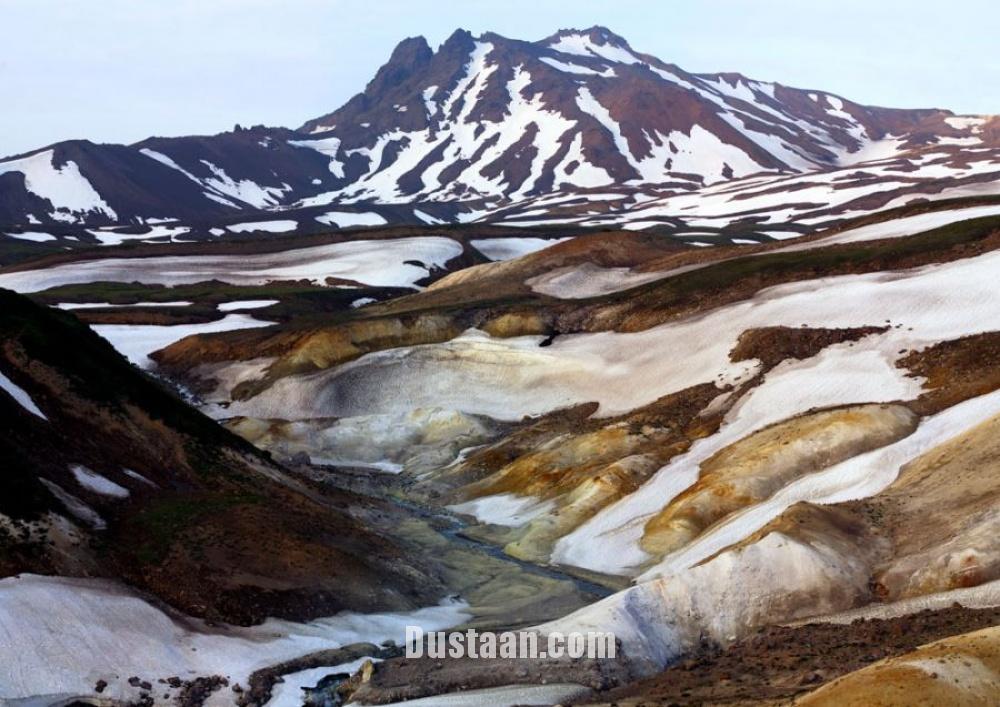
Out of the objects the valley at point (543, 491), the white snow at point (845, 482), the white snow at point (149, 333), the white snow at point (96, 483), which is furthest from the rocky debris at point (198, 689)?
the white snow at point (149, 333)

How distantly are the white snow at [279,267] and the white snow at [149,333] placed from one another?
2823 cm

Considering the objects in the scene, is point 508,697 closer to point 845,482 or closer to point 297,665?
point 297,665

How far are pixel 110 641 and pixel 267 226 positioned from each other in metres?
177

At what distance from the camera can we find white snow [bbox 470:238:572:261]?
13388cm

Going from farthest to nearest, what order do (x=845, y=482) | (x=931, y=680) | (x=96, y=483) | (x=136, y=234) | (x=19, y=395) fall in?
(x=136, y=234), (x=19, y=395), (x=845, y=482), (x=96, y=483), (x=931, y=680)

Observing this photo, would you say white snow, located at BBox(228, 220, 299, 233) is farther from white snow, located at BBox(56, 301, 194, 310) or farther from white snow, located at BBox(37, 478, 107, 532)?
white snow, located at BBox(37, 478, 107, 532)

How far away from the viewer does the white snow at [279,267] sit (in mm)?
118500

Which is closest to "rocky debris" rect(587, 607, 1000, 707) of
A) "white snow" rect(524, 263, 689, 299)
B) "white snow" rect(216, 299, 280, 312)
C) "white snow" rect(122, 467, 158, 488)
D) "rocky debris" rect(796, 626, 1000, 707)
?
"rocky debris" rect(796, 626, 1000, 707)

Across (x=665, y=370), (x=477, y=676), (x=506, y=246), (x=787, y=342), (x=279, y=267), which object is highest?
(x=279, y=267)

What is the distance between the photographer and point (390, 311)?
81.9m

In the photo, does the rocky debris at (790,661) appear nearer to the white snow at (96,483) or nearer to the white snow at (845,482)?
the white snow at (845,482)

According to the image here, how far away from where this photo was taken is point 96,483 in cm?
3250

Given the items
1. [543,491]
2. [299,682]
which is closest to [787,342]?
[543,491]

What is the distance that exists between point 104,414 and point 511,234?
106 meters
